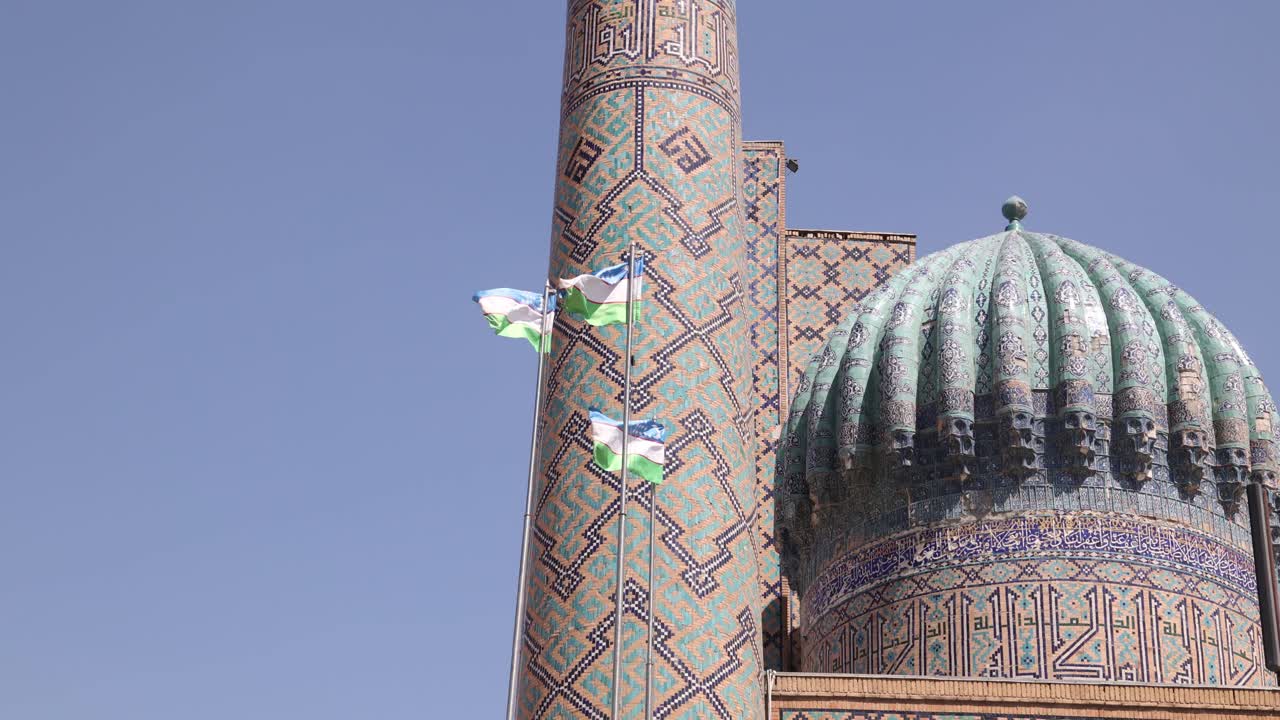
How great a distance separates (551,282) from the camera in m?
9.11

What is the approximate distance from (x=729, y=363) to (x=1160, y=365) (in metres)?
3.06

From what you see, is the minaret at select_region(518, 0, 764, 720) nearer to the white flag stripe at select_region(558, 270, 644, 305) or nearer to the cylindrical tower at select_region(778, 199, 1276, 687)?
the white flag stripe at select_region(558, 270, 644, 305)

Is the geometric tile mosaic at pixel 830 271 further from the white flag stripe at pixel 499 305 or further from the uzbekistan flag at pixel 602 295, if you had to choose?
the white flag stripe at pixel 499 305

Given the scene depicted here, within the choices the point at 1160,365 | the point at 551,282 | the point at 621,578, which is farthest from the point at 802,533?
the point at 621,578

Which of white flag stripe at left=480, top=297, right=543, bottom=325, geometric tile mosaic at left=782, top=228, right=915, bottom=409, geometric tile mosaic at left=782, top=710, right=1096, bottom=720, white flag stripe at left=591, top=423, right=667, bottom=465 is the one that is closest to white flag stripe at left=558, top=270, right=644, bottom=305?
white flag stripe at left=480, top=297, right=543, bottom=325

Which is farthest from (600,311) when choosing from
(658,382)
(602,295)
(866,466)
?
(866,466)

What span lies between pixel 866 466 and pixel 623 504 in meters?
3.23

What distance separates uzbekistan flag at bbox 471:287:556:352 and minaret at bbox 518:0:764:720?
81 centimetres

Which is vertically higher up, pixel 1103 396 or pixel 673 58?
pixel 673 58

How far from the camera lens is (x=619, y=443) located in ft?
26.7

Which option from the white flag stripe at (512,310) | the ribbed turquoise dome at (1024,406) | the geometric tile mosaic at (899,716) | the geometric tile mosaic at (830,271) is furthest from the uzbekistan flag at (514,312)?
the geometric tile mosaic at (830,271)

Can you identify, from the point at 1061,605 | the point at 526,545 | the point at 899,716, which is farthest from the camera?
the point at 1061,605

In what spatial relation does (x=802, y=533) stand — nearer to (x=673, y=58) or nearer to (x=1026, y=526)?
(x=1026, y=526)

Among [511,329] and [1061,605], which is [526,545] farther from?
[1061,605]
